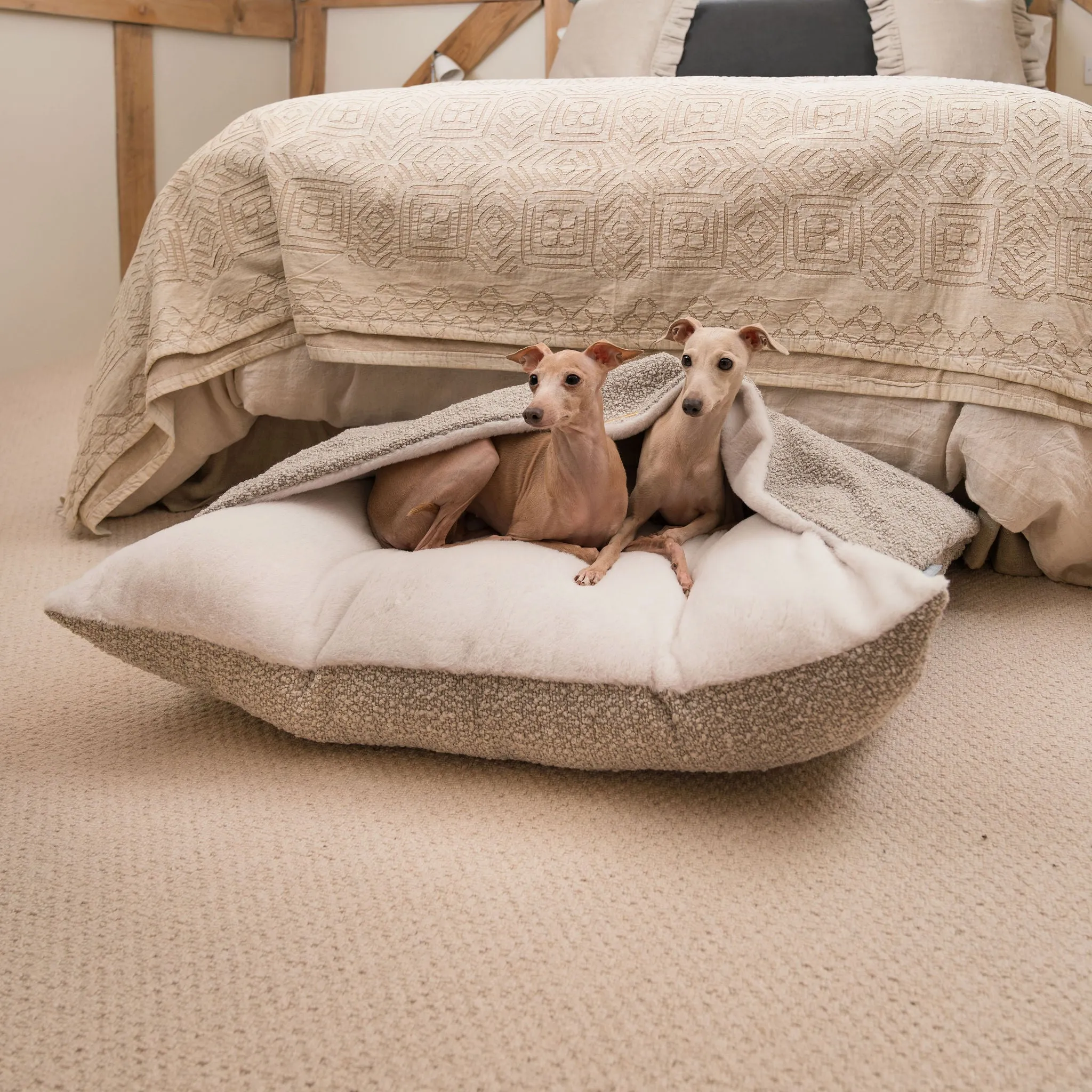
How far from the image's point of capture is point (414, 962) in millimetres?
885

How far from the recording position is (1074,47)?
10.2 ft

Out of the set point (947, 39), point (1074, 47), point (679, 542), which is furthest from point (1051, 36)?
point (679, 542)

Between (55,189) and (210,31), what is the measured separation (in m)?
0.95

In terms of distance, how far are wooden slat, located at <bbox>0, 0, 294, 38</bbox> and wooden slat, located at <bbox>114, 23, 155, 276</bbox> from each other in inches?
1.9

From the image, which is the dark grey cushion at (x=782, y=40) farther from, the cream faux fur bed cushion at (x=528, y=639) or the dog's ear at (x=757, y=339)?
the cream faux fur bed cushion at (x=528, y=639)

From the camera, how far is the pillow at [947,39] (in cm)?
260

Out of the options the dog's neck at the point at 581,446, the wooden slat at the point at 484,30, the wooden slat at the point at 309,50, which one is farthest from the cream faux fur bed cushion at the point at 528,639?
the wooden slat at the point at 309,50

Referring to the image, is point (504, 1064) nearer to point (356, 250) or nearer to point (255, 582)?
point (255, 582)

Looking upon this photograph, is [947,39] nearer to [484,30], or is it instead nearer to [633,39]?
[633,39]

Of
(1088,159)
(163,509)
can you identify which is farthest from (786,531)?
(163,509)

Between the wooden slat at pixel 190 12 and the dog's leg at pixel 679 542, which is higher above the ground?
the wooden slat at pixel 190 12

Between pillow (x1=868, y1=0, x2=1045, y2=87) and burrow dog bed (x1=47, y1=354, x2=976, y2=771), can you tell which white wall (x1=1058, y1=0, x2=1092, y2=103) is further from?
burrow dog bed (x1=47, y1=354, x2=976, y2=771)

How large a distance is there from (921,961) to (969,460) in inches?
34.2

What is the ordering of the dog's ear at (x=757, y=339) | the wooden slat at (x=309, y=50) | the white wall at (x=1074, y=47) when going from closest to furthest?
the dog's ear at (x=757, y=339)
the white wall at (x=1074, y=47)
the wooden slat at (x=309, y=50)
